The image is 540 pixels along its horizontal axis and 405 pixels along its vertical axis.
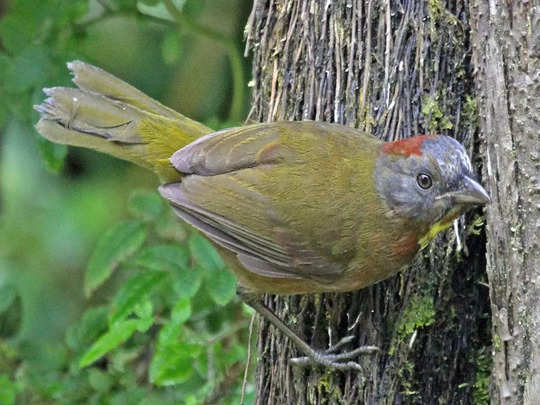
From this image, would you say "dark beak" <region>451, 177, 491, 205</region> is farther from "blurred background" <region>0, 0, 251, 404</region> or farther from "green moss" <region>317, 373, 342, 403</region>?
"blurred background" <region>0, 0, 251, 404</region>

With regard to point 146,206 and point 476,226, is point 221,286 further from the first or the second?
point 476,226

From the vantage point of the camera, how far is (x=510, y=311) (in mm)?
3551

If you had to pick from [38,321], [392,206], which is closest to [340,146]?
[392,206]

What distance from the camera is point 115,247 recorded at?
4500mm

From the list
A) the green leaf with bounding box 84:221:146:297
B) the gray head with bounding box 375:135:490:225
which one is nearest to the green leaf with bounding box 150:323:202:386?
the green leaf with bounding box 84:221:146:297

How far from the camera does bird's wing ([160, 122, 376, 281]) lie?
3.73 metres

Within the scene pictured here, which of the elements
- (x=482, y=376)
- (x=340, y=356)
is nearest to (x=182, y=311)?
(x=340, y=356)

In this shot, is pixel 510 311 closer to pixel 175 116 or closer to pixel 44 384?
pixel 175 116

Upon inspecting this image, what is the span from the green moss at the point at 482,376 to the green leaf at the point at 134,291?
1.36 meters

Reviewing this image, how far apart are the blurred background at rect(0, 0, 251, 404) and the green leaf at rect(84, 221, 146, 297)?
0.19m

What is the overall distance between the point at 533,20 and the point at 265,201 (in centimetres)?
115

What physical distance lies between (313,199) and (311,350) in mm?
563

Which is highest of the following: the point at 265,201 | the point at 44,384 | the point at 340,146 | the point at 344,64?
the point at 344,64

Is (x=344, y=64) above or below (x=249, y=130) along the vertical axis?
above
